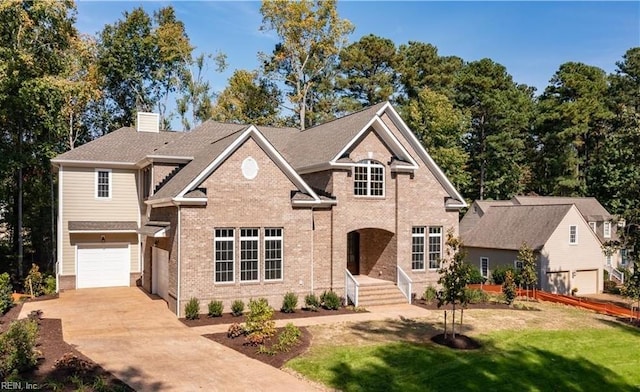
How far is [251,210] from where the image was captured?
19.3m

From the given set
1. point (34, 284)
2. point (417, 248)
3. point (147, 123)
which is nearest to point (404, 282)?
point (417, 248)

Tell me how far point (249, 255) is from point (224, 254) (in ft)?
3.31

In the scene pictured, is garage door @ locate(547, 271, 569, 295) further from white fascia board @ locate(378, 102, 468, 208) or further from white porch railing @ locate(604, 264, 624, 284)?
white fascia board @ locate(378, 102, 468, 208)

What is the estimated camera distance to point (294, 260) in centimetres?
2014

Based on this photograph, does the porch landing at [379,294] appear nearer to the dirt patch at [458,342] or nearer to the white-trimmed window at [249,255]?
the white-trimmed window at [249,255]

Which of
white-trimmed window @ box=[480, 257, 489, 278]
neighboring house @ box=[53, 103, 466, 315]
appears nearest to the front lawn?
neighboring house @ box=[53, 103, 466, 315]

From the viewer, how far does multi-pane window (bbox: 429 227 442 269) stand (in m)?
24.0

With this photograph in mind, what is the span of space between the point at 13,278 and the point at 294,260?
18.1m

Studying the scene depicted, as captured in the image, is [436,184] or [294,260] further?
[436,184]

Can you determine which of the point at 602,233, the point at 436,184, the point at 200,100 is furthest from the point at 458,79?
the point at 436,184

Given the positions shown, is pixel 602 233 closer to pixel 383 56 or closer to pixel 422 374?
pixel 383 56

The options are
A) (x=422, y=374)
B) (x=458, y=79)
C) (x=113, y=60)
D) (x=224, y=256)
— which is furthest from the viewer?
(x=458, y=79)

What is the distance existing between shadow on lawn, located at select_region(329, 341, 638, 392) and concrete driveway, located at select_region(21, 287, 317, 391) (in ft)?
5.89

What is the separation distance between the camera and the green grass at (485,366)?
1201cm
